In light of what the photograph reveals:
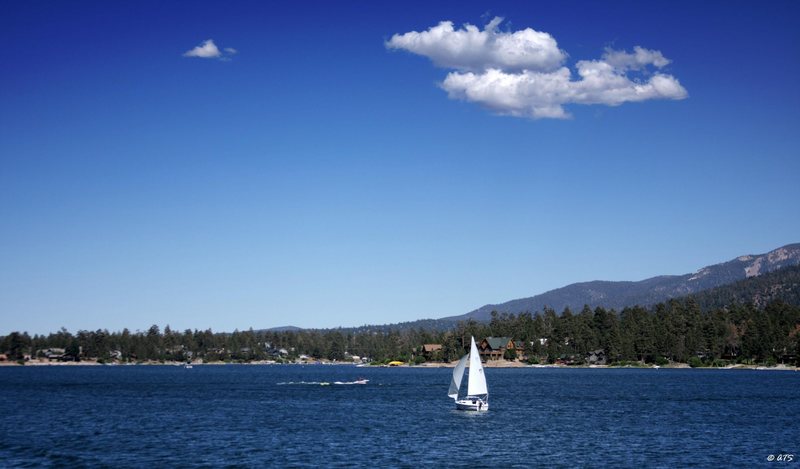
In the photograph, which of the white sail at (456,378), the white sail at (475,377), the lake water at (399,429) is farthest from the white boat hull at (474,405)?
the lake water at (399,429)

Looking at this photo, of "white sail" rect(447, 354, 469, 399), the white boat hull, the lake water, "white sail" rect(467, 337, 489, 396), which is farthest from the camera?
the white boat hull

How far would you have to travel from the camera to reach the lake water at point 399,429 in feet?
202

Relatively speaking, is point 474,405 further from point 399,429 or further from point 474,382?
point 399,429

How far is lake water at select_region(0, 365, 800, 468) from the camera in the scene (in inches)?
2430

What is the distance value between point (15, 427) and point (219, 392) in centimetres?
6062

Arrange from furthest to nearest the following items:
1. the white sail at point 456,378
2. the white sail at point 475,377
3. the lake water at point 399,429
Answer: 1. the white sail at point 456,378
2. the white sail at point 475,377
3. the lake water at point 399,429

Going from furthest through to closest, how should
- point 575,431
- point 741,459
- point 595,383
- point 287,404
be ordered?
1. point 595,383
2. point 287,404
3. point 575,431
4. point 741,459

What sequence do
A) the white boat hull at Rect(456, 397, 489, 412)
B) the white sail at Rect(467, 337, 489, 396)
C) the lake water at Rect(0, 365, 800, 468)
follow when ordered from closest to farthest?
the lake water at Rect(0, 365, 800, 468)
the white sail at Rect(467, 337, 489, 396)
the white boat hull at Rect(456, 397, 489, 412)

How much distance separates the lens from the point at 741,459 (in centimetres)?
6181

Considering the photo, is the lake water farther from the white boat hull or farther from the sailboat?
the sailboat

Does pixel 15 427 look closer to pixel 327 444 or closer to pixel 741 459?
pixel 327 444

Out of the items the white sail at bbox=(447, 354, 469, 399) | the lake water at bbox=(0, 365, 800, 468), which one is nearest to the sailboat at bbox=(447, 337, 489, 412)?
the white sail at bbox=(447, 354, 469, 399)

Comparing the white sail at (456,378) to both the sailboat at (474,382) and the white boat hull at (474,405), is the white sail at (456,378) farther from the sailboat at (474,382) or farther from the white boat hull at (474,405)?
the white boat hull at (474,405)

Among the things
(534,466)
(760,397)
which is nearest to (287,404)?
(534,466)
